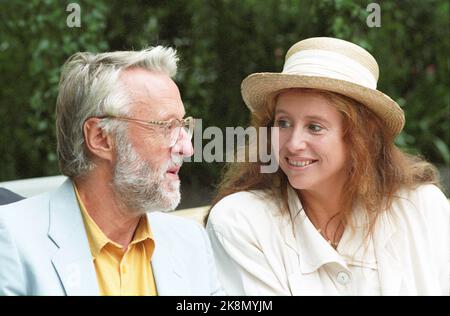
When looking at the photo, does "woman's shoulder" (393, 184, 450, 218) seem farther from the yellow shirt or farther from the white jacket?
the yellow shirt

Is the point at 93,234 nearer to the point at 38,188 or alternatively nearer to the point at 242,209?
the point at 242,209

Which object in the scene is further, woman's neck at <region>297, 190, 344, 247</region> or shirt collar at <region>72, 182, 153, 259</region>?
woman's neck at <region>297, 190, 344, 247</region>

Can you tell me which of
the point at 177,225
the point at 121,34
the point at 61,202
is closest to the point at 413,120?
the point at 121,34

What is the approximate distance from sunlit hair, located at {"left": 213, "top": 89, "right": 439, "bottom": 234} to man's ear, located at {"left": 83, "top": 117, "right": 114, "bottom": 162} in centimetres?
81

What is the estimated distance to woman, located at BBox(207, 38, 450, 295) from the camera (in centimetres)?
283

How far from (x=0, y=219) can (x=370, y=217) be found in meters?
1.47

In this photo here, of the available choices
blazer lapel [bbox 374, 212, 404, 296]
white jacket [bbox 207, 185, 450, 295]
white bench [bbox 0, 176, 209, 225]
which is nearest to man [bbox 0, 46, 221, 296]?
white jacket [bbox 207, 185, 450, 295]

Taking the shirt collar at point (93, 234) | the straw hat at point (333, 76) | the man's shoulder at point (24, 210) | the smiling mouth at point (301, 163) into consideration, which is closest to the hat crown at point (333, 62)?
the straw hat at point (333, 76)

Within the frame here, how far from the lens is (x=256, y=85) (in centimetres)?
299

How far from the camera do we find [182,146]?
2.50m

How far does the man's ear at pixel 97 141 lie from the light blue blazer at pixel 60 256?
138mm

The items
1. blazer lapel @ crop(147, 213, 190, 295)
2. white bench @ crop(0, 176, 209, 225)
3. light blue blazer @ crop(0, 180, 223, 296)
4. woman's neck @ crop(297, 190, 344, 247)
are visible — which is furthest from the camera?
white bench @ crop(0, 176, 209, 225)
